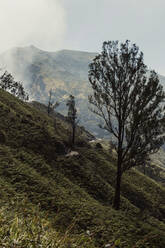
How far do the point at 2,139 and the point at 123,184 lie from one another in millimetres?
25102

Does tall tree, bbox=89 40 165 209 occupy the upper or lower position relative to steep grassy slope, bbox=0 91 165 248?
upper

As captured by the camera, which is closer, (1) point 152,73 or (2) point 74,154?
(1) point 152,73

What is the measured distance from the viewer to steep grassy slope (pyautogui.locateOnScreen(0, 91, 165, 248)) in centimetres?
644

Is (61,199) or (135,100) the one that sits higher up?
(135,100)

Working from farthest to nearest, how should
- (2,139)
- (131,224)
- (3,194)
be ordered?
(2,139) < (131,224) < (3,194)

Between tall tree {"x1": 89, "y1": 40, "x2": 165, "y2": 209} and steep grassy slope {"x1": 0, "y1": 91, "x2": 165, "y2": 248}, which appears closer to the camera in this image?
steep grassy slope {"x1": 0, "y1": 91, "x2": 165, "y2": 248}

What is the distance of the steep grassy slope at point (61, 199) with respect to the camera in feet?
21.1

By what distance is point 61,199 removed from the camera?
20109 millimetres

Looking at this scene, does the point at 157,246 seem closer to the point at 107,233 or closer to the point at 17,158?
the point at 107,233

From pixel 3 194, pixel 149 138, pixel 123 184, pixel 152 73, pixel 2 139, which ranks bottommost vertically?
pixel 123 184

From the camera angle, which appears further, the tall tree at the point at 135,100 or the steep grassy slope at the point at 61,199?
the tall tree at the point at 135,100

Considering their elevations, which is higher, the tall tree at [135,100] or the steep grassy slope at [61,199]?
the tall tree at [135,100]

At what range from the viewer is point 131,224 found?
19000 mm

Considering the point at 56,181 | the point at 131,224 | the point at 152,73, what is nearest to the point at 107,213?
the point at 131,224
